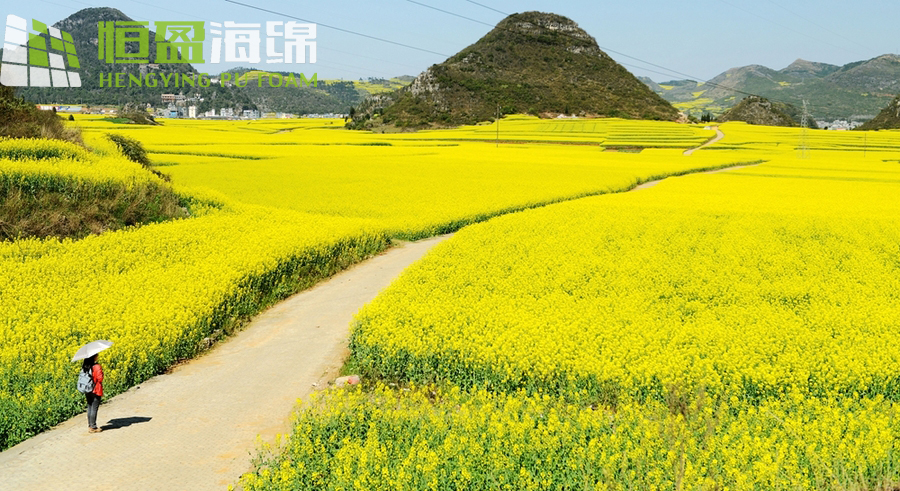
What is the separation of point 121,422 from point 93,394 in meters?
0.56

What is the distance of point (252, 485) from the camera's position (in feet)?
19.7

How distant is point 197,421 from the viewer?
8117mm

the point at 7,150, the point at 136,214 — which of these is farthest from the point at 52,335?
the point at 7,150

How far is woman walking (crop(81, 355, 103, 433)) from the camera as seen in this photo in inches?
305

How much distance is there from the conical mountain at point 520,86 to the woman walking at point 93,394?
10340 cm

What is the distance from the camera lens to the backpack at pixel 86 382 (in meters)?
7.78

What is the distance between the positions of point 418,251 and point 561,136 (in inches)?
2548

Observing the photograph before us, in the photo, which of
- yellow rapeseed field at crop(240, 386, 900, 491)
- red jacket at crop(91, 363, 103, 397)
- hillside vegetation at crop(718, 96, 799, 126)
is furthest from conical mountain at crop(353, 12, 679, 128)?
yellow rapeseed field at crop(240, 386, 900, 491)

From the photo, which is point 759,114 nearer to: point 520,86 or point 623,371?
point 520,86

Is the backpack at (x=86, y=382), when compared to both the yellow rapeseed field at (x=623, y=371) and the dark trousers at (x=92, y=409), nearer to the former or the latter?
the dark trousers at (x=92, y=409)

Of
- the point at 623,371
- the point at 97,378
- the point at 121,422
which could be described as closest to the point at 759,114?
the point at 623,371

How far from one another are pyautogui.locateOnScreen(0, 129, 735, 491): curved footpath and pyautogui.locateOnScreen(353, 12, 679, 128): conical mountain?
100341mm

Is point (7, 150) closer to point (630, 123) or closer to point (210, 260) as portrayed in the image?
point (210, 260)

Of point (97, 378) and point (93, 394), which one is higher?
point (97, 378)
